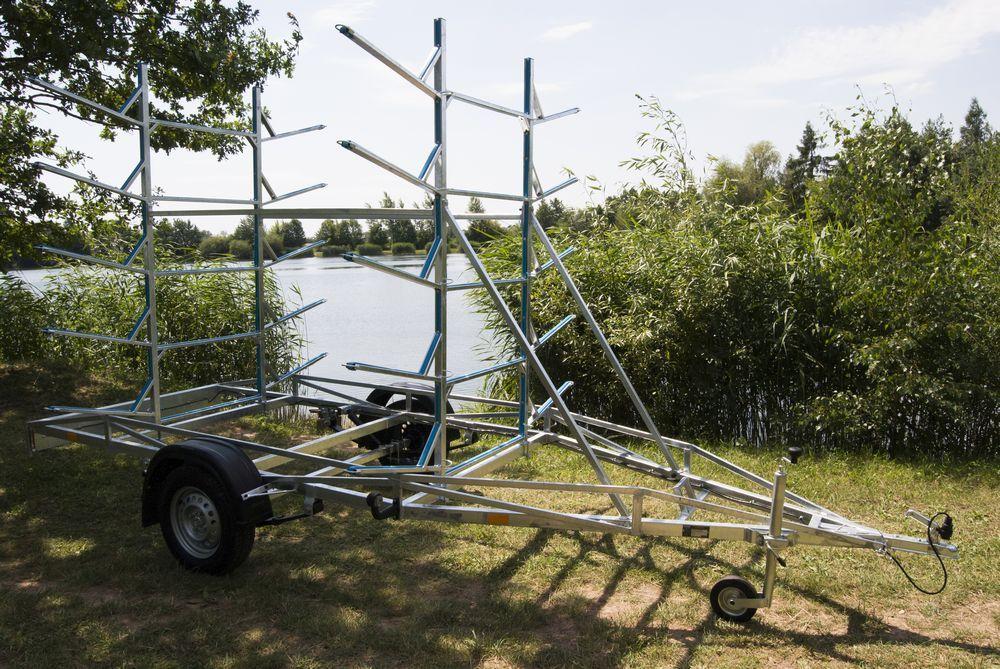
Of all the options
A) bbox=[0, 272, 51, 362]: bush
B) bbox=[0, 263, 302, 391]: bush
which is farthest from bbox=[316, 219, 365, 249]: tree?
bbox=[0, 272, 51, 362]: bush

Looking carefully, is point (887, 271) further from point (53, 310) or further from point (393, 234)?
point (53, 310)

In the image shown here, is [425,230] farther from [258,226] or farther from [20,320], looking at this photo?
[20,320]

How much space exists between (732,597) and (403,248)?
3213 millimetres

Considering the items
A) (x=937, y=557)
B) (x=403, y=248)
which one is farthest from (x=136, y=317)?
(x=937, y=557)

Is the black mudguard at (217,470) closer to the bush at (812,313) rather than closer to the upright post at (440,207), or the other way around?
the upright post at (440,207)

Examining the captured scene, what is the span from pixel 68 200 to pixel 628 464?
7.17 meters

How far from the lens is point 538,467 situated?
5938 mm

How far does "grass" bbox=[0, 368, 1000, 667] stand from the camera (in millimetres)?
3205

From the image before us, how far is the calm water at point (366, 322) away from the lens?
7.59 m

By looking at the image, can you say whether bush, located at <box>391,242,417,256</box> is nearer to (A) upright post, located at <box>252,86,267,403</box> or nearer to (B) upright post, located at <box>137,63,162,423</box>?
(A) upright post, located at <box>252,86,267,403</box>

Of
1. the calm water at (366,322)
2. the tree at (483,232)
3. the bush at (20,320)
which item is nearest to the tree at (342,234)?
the calm water at (366,322)

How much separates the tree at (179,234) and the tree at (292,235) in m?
3.69

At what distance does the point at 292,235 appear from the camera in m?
6.19

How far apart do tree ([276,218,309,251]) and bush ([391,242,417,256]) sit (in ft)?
2.43
